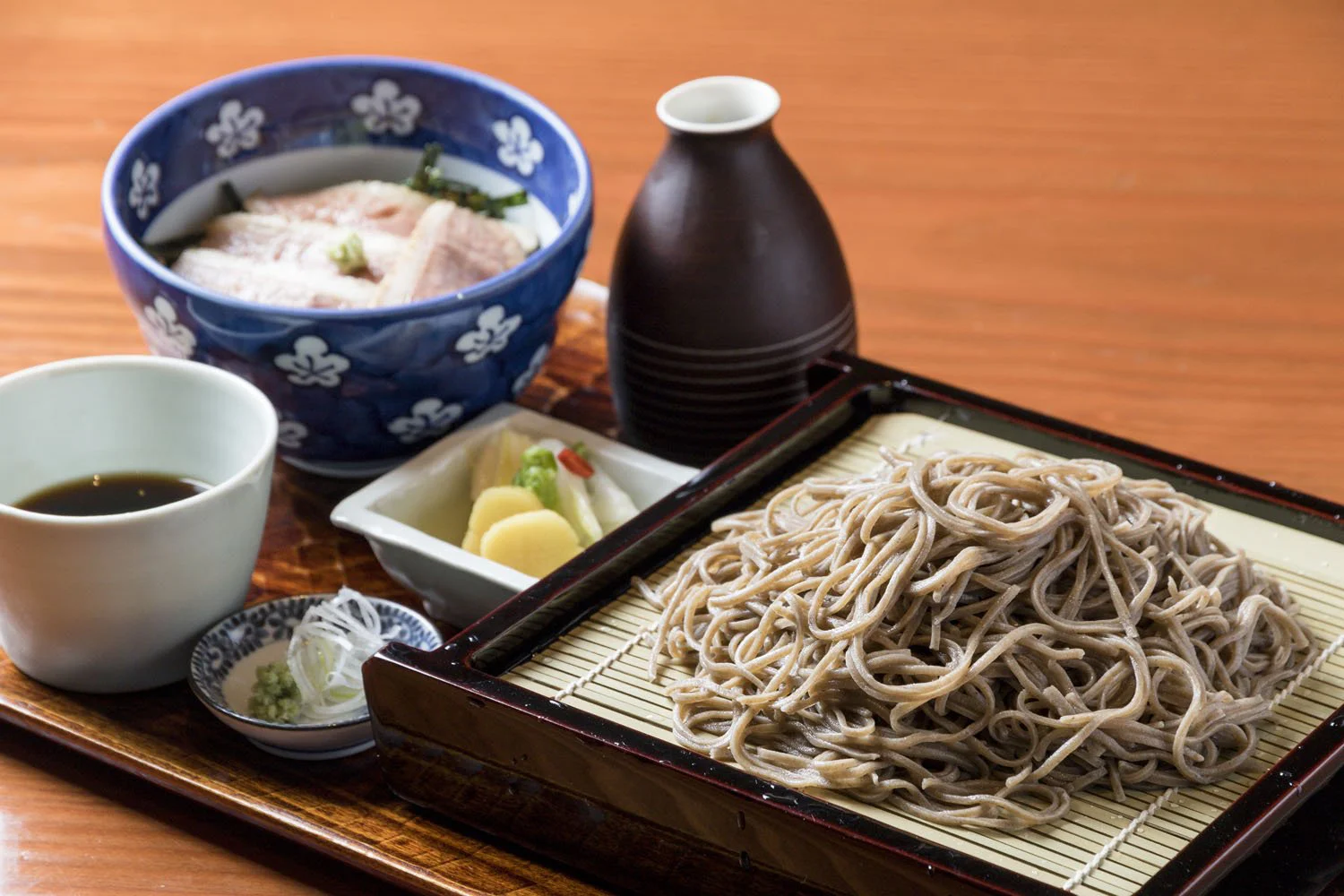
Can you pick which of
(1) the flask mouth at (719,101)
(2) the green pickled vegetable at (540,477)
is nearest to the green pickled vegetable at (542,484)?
(2) the green pickled vegetable at (540,477)

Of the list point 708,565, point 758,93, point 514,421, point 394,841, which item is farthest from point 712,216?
point 394,841

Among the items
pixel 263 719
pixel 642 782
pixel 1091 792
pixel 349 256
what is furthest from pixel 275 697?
pixel 1091 792

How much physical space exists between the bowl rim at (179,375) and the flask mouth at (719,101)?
56 centimetres

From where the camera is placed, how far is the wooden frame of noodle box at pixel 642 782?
125 centimetres

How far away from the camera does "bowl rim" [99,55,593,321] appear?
177 centimetres

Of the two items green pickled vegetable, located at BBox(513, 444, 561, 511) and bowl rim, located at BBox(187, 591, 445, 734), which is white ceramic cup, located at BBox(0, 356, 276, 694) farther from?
green pickled vegetable, located at BBox(513, 444, 561, 511)

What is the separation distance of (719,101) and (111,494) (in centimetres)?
79

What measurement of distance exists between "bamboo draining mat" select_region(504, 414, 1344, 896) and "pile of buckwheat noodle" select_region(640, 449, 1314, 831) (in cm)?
2

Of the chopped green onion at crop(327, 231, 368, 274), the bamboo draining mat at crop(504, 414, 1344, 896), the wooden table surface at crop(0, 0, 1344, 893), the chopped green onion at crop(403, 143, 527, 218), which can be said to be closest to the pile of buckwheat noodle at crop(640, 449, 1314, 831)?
the bamboo draining mat at crop(504, 414, 1344, 896)

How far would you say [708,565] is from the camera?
1572 millimetres

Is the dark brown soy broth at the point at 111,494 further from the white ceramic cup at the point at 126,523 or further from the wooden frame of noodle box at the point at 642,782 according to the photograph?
the wooden frame of noodle box at the point at 642,782

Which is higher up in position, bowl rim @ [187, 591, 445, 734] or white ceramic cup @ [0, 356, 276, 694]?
white ceramic cup @ [0, 356, 276, 694]

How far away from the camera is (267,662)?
5.37ft

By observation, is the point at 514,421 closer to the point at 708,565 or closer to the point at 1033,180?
the point at 708,565
